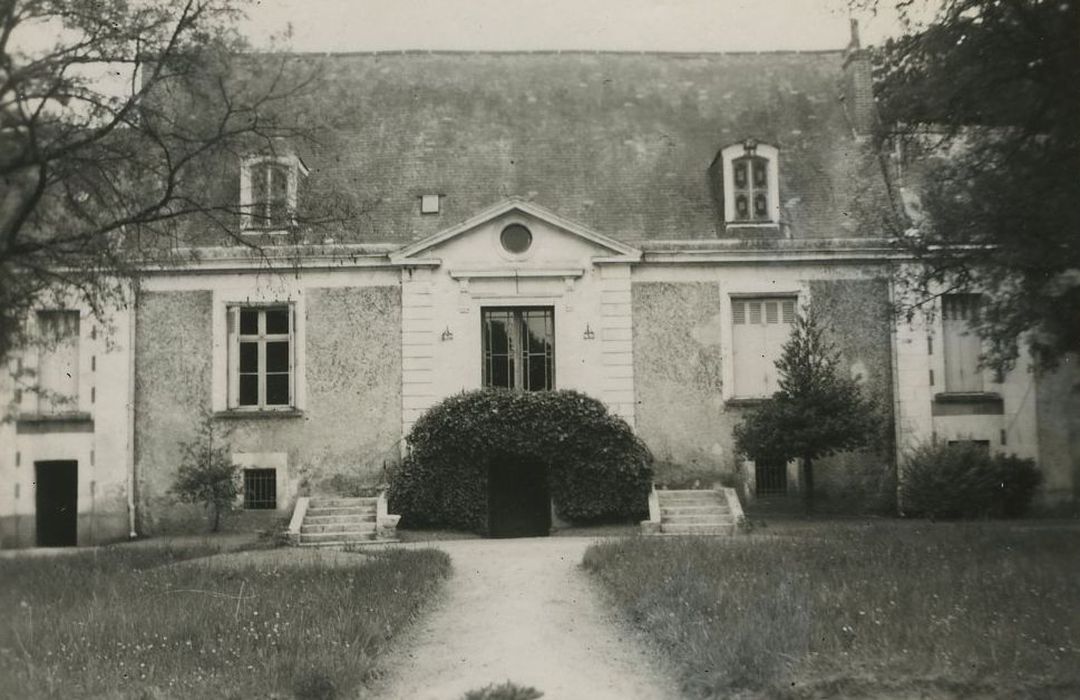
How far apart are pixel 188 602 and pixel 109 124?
4.83 meters

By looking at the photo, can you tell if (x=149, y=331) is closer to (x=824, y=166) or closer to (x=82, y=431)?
(x=82, y=431)

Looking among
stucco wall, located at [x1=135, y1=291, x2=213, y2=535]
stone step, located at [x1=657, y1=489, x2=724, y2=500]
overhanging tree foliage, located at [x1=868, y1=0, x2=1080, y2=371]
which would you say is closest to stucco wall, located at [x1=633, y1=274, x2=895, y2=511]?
stone step, located at [x1=657, y1=489, x2=724, y2=500]

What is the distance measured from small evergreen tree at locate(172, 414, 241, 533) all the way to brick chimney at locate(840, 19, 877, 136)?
46.1 ft

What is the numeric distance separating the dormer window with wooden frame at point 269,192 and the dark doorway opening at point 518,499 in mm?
5948

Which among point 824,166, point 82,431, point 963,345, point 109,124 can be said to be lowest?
point 82,431

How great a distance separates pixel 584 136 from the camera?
65.4 ft

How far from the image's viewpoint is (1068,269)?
11.6 metres

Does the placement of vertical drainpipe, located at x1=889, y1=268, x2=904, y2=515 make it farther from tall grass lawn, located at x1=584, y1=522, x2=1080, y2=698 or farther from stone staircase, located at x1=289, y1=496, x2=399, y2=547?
stone staircase, located at x1=289, y1=496, x2=399, y2=547

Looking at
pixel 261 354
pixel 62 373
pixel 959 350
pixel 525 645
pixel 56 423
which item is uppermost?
pixel 261 354

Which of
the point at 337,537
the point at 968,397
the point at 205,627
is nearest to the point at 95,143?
the point at 205,627

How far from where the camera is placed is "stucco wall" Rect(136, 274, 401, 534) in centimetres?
1778

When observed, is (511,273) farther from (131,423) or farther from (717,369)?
(131,423)

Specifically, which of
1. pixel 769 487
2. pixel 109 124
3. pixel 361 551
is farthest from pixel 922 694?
pixel 769 487

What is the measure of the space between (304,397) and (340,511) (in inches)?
93.6
